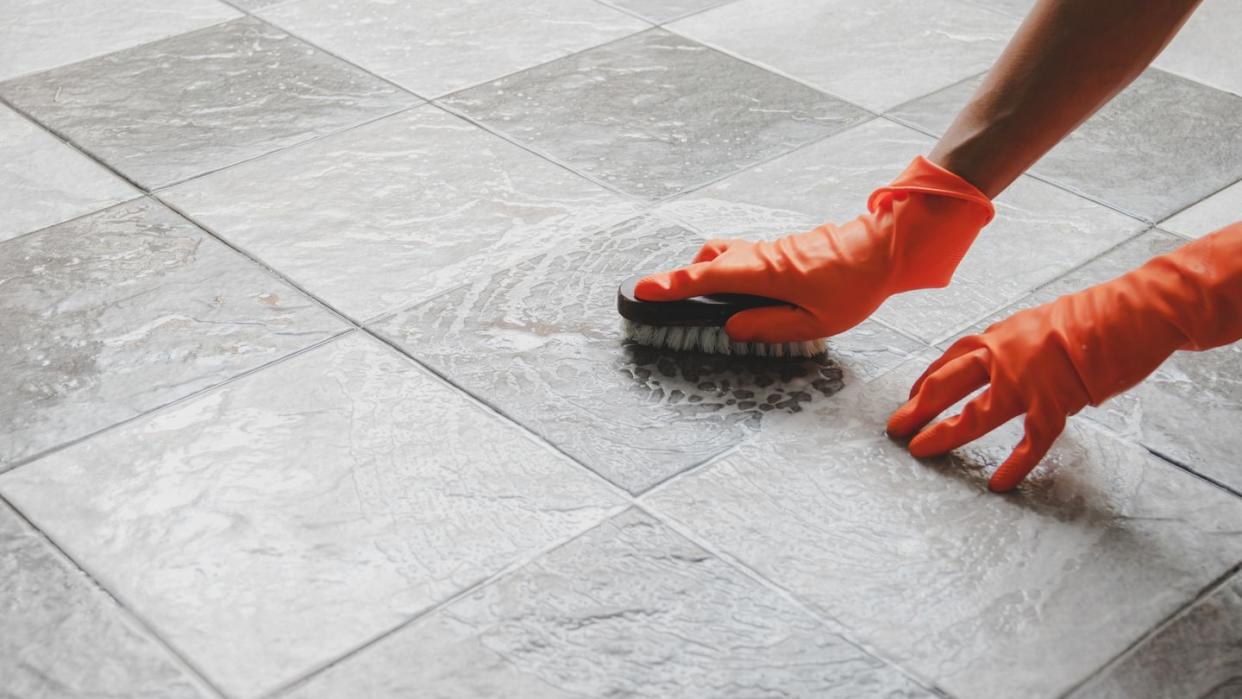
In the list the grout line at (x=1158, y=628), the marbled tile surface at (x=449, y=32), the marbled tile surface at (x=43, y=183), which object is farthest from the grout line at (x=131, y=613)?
the marbled tile surface at (x=449, y=32)

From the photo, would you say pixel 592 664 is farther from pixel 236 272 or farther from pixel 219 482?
pixel 236 272

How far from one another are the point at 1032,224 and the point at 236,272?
3.13ft

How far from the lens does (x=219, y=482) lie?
4.18 feet

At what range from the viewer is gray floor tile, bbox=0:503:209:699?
108cm

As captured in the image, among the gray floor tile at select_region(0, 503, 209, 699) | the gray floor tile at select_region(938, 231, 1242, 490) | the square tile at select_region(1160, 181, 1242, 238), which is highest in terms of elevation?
the square tile at select_region(1160, 181, 1242, 238)

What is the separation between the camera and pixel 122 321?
4.92ft

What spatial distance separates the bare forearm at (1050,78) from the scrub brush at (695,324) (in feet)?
0.79

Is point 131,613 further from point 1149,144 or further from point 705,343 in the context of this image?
point 1149,144

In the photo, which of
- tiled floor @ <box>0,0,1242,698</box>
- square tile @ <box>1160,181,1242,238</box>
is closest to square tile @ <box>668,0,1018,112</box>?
tiled floor @ <box>0,0,1242,698</box>

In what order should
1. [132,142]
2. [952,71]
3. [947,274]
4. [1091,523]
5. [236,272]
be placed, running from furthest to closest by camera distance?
[952,71] < [132,142] < [236,272] < [947,274] < [1091,523]

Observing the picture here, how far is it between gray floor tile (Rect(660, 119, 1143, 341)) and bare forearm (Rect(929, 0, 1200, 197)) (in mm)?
199

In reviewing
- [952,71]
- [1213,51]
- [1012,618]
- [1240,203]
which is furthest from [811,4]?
[1012,618]

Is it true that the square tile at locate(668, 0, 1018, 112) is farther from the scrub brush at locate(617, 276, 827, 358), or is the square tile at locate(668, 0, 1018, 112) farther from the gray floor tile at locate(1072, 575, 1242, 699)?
the gray floor tile at locate(1072, 575, 1242, 699)

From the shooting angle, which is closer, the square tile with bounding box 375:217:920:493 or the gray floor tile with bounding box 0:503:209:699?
the gray floor tile with bounding box 0:503:209:699
